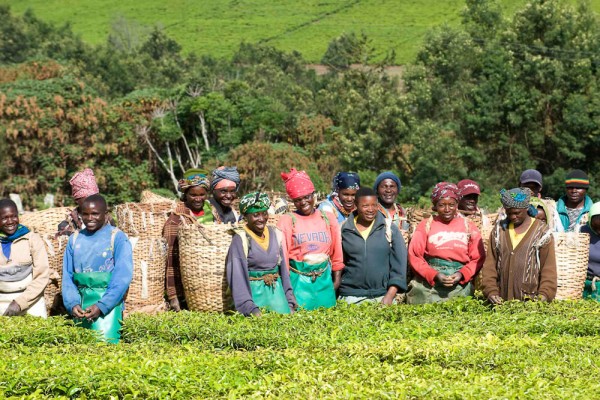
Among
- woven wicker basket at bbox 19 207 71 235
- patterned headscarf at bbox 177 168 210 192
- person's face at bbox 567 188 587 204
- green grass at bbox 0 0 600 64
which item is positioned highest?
green grass at bbox 0 0 600 64

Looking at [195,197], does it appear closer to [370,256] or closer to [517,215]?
[370,256]

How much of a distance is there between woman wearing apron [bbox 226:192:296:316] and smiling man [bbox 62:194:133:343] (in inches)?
37.6

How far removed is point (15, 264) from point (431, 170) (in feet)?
68.9

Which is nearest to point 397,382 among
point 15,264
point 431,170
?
point 15,264

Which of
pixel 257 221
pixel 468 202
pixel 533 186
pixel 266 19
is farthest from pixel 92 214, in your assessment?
pixel 266 19

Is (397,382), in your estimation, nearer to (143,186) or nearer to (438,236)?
(438,236)

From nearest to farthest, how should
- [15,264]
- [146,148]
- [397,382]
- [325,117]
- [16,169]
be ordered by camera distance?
[397,382] < [15,264] < [16,169] < [146,148] < [325,117]

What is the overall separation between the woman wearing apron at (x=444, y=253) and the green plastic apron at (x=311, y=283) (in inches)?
32.7

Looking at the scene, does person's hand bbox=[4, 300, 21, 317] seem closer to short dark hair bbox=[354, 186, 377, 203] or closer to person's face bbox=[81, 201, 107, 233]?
person's face bbox=[81, 201, 107, 233]

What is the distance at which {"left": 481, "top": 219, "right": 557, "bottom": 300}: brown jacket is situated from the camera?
24.3ft

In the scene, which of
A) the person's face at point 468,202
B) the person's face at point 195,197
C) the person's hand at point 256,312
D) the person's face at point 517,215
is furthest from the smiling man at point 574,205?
the person's face at point 195,197

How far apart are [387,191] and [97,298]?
3.20 metres

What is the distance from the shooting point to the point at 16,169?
26891 millimetres

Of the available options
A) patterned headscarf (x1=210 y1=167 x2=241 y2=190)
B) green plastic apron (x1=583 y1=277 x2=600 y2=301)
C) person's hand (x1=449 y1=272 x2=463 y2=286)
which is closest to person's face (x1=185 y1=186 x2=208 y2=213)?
patterned headscarf (x1=210 y1=167 x2=241 y2=190)
